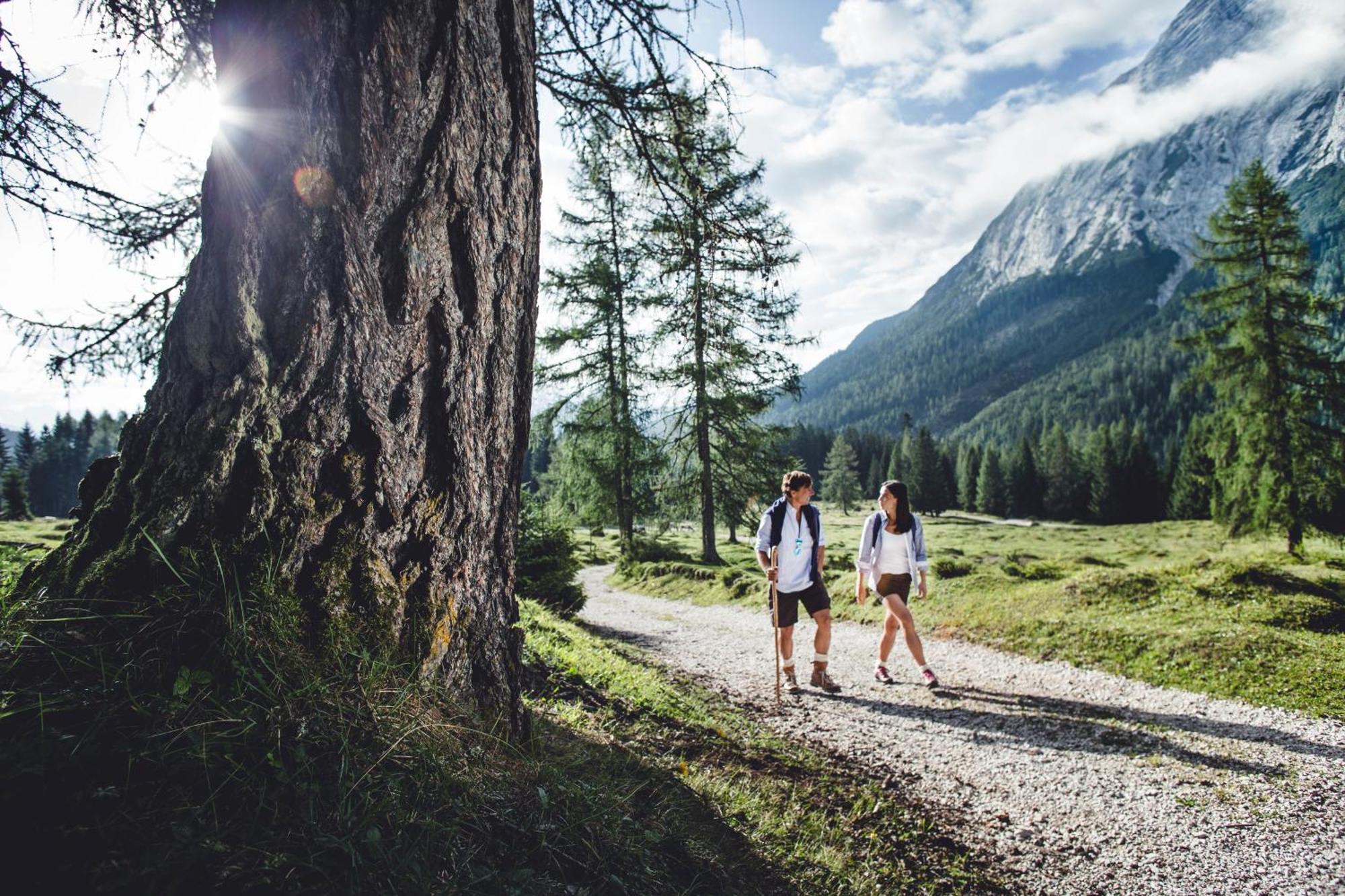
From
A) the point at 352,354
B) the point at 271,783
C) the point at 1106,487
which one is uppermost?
the point at 352,354

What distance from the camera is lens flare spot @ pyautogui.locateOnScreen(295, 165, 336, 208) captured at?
2109 mm

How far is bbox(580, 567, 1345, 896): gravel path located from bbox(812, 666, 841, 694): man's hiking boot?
134 millimetres

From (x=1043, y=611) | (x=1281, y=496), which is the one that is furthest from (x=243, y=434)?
(x=1281, y=496)

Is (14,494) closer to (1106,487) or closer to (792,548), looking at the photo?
(792,548)

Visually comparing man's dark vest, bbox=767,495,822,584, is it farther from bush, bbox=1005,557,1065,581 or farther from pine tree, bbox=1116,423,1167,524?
pine tree, bbox=1116,423,1167,524

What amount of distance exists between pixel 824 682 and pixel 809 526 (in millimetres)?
1820

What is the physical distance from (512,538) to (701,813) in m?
1.74

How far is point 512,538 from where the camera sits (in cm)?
267

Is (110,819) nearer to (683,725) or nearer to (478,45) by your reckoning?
(478,45)

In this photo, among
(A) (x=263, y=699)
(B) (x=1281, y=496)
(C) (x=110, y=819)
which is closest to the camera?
(C) (x=110, y=819)

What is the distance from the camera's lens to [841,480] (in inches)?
2933

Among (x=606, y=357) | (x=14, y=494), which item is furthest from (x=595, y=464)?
(x=14, y=494)

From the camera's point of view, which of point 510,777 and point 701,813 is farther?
point 701,813

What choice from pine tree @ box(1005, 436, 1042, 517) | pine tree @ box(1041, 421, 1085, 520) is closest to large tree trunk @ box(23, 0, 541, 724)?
pine tree @ box(1041, 421, 1085, 520)
